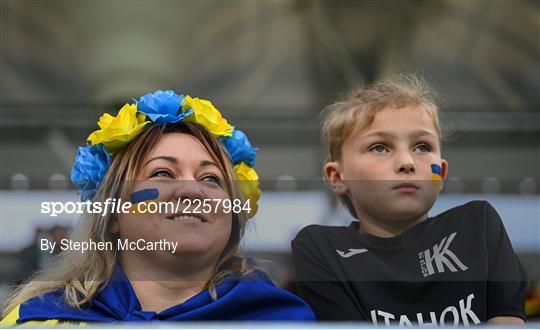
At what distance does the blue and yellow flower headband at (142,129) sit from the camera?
141cm

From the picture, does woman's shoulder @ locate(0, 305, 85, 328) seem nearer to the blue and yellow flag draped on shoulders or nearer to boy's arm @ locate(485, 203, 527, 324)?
the blue and yellow flag draped on shoulders

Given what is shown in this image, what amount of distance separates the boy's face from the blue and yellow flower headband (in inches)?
6.2

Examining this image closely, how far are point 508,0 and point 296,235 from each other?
2038 millimetres

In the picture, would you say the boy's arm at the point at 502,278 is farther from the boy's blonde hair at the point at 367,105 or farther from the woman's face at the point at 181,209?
the woman's face at the point at 181,209

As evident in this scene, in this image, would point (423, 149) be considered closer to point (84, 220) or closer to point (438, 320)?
point (438, 320)

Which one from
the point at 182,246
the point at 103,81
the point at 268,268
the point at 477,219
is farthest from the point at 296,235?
the point at 103,81

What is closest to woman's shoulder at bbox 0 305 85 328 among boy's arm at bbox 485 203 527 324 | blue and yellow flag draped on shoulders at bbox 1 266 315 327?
blue and yellow flag draped on shoulders at bbox 1 266 315 327

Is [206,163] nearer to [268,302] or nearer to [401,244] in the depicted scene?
[268,302]

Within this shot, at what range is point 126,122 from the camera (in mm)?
1427

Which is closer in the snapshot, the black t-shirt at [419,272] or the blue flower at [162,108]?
the black t-shirt at [419,272]

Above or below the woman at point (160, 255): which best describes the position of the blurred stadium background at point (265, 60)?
above

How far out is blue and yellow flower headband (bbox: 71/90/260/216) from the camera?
141 centimetres

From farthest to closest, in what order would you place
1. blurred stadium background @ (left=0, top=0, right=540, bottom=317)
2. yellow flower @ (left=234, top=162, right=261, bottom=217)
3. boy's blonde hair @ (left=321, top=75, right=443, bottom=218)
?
blurred stadium background @ (left=0, top=0, right=540, bottom=317) < boy's blonde hair @ (left=321, top=75, right=443, bottom=218) < yellow flower @ (left=234, top=162, right=261, bottom=217)

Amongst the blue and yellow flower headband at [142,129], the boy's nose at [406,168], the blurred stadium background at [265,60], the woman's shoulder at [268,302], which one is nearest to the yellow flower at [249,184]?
the blue and yellow flower headband at [142,129]
